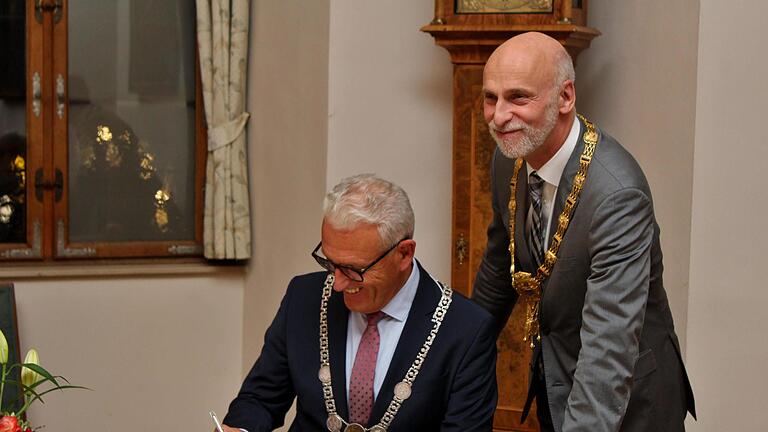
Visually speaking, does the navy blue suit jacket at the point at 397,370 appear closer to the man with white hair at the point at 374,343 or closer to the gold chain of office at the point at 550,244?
the man with white hair at the point at 374,343

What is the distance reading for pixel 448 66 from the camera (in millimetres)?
4102

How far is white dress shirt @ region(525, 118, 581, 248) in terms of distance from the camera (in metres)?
2.36

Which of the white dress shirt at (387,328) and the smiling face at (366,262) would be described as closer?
the smiling face at (366,262)

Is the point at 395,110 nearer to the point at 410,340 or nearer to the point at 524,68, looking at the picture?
the point at 410,340

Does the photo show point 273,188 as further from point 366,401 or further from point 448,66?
point 366,401

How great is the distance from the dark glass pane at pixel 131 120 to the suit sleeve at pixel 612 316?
297 centimetres

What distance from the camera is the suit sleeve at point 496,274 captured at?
2.63m

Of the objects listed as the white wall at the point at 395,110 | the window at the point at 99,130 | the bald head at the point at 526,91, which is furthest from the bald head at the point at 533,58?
the window at the point at 99,130

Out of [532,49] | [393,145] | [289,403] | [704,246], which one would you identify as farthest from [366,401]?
[393,145]

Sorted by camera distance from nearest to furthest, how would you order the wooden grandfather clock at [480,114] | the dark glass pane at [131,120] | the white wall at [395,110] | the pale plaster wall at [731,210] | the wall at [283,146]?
1. the pale plaster wall at [731,210]
2. the wooden grandfather clock at [480,114]
3. the white wall at [395,110]
4. the wall at [283,146]
5. the dark glass pane at [131,120]

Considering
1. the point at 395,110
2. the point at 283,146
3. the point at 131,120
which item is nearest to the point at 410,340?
the point at 395,110

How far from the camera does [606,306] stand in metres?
2.18

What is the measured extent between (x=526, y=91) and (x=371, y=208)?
424 mm

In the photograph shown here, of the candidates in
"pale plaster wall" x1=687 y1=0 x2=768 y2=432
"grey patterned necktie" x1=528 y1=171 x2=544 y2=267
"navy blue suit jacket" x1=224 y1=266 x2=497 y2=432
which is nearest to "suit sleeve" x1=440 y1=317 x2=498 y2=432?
"navy blue suit jacket" x1=224 y1=266 x2=497 y2=432
